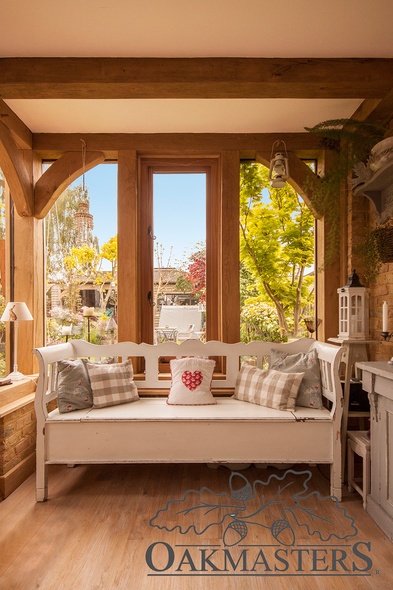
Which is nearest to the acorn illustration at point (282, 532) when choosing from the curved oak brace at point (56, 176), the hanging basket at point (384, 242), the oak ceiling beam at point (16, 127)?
the hanging basket at point (384, 242)

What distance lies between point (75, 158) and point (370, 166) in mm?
2263

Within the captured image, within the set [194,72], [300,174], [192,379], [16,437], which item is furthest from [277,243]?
[16,437]

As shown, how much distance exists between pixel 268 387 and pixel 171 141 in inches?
82.5

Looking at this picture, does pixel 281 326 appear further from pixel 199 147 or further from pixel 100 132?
pixel 100 132

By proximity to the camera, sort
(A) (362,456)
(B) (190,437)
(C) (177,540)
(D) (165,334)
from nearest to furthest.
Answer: (C) (177,540)
(A) (362,456)
(B) (190,437)
(D) (165,334)

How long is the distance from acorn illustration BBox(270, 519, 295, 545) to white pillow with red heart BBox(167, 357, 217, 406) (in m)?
0.91

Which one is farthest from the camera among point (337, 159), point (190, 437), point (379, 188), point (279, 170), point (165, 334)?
point (165, 334)

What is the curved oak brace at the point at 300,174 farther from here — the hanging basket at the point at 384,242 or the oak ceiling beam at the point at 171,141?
the hanging basket at the point at 384,242

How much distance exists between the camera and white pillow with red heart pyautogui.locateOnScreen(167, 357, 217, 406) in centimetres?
286

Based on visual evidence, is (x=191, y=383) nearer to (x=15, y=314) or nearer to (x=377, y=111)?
(x=15, y=314)

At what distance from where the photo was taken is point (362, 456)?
240 cm

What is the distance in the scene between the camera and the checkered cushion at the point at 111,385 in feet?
9.07

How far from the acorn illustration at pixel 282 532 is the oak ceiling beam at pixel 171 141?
2677mm

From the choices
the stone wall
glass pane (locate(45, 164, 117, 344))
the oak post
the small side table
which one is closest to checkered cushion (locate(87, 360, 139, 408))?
the oak post
